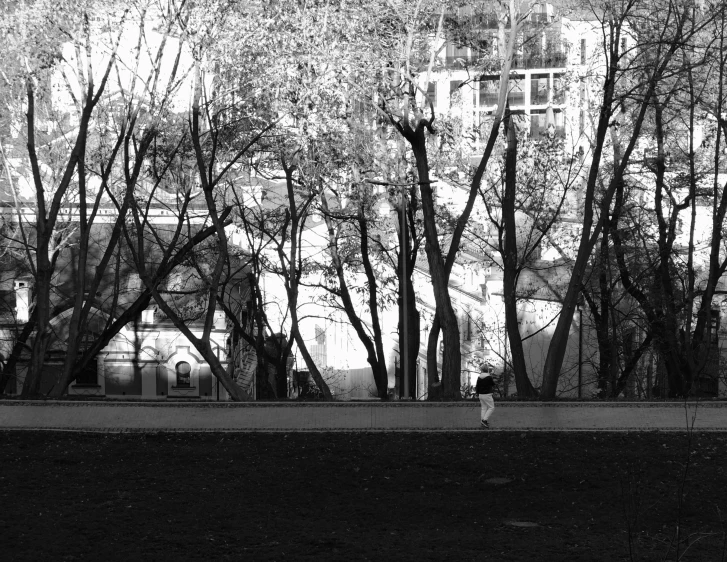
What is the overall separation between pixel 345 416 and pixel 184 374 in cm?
2329

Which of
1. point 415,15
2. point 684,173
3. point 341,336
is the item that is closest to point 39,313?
point 415,15

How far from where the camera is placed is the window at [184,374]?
36.4 m

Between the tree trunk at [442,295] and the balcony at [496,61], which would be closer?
the tree trunk at [442,295]

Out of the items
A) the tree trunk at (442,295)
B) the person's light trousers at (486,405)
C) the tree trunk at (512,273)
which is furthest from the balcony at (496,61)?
the person's light trousers at (486,405)

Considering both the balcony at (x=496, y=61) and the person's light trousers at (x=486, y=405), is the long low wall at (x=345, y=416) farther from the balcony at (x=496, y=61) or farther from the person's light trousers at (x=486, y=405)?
the balcony at (x=496, y=61)
